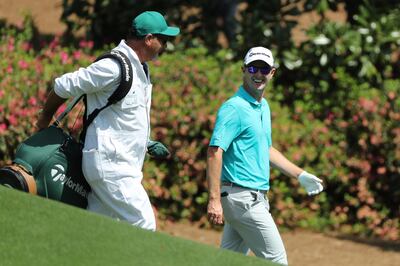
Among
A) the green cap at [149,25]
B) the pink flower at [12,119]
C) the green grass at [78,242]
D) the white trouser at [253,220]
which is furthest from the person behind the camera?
the pink flower at [12,119]

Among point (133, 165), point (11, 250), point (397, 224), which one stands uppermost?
point (133, 165)

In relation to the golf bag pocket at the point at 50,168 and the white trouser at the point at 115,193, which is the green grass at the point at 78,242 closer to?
the golf bag pocket at the point at 50,168

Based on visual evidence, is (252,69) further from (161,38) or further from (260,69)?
(161,38)

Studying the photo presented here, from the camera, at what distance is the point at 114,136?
5.01 metres

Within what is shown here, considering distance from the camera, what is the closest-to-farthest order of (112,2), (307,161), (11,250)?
(11,250), (307,161), (112,2)

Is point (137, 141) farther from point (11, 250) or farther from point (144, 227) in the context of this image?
point (11, 250)

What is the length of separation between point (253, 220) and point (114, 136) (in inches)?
39.7

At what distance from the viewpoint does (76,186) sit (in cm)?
509

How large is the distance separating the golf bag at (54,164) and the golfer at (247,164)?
29.3 inches

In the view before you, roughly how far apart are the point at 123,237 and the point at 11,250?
497mm

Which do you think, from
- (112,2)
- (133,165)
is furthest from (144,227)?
(112,2)

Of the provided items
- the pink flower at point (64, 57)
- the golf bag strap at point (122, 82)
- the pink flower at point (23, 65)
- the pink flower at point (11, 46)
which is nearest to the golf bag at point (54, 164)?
the golf bag strap at point (122, 82)

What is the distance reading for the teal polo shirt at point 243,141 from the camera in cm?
557

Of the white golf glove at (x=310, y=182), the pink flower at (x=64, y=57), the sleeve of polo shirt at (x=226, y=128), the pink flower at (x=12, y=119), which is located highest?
the sleeve of polo shirt at (x=226, y=128)
